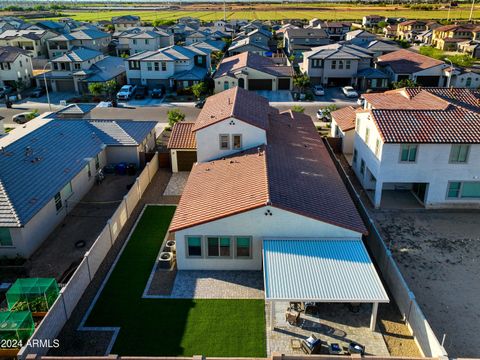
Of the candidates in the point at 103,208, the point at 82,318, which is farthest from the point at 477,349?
the point at 103,208

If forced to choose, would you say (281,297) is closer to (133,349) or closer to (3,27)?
(133,349)

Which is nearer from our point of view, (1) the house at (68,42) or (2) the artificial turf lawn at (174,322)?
(2) the artificial turf lawn at (174,322)

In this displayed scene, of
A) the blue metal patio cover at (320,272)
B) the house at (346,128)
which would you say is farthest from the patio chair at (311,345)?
the house at (346,128)

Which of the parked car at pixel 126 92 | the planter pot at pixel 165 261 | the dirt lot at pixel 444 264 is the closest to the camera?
the dirt lot at pixel 444 264

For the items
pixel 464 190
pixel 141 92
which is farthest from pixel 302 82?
pixel 464 190

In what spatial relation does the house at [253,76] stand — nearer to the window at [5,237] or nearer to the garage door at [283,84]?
the garage door at [283,84]

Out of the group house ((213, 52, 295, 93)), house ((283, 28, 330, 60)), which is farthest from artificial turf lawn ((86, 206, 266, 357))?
house ((283, 28, 330, 60))

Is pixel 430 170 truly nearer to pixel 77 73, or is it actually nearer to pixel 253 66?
pixel 253 66
